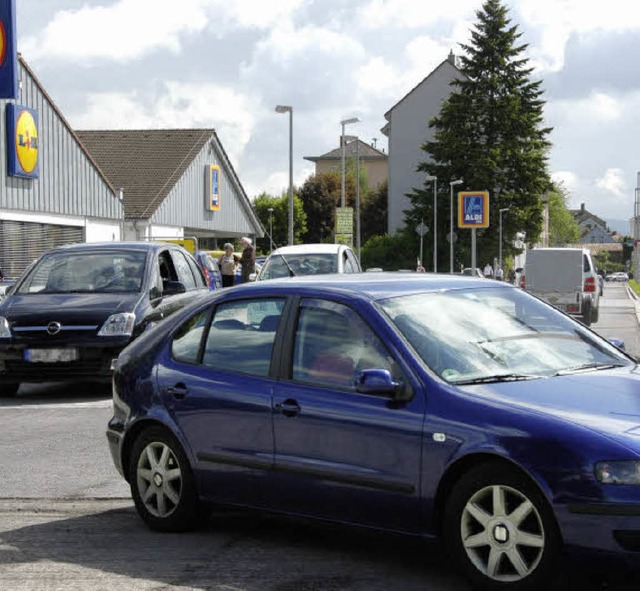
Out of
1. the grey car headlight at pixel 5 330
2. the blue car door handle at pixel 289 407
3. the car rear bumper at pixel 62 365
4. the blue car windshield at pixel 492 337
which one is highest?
the blue car windshield at pixel 492 337

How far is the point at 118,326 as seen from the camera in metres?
13.9

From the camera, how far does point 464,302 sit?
6.32m

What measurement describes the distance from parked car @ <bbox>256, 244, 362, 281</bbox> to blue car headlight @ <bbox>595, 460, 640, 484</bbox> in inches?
736

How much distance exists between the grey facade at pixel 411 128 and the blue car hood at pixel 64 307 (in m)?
86.7

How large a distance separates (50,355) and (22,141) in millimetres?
A: 29309

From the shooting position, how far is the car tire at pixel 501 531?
5094 mm

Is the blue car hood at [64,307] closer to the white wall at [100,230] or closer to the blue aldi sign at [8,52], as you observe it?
the blue aldi sign at [8,52]

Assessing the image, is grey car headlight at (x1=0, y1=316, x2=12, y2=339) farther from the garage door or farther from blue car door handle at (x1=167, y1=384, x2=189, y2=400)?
the garage door

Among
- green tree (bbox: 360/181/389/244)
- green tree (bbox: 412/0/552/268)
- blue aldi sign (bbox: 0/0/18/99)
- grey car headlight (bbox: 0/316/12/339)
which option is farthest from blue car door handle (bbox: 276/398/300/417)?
green tree (bbox: 360/181/389/244)

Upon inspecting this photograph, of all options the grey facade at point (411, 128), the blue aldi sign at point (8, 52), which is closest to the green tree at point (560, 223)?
the grey facade at point (411, 128)

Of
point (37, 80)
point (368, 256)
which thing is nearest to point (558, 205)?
point (368, 256)

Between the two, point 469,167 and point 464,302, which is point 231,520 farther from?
point 469,167

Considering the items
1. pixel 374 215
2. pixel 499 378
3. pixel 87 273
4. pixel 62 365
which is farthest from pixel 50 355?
pixel 374 215

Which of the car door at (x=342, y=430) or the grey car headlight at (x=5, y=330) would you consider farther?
the grey car headlight at (x=5, y=330)
